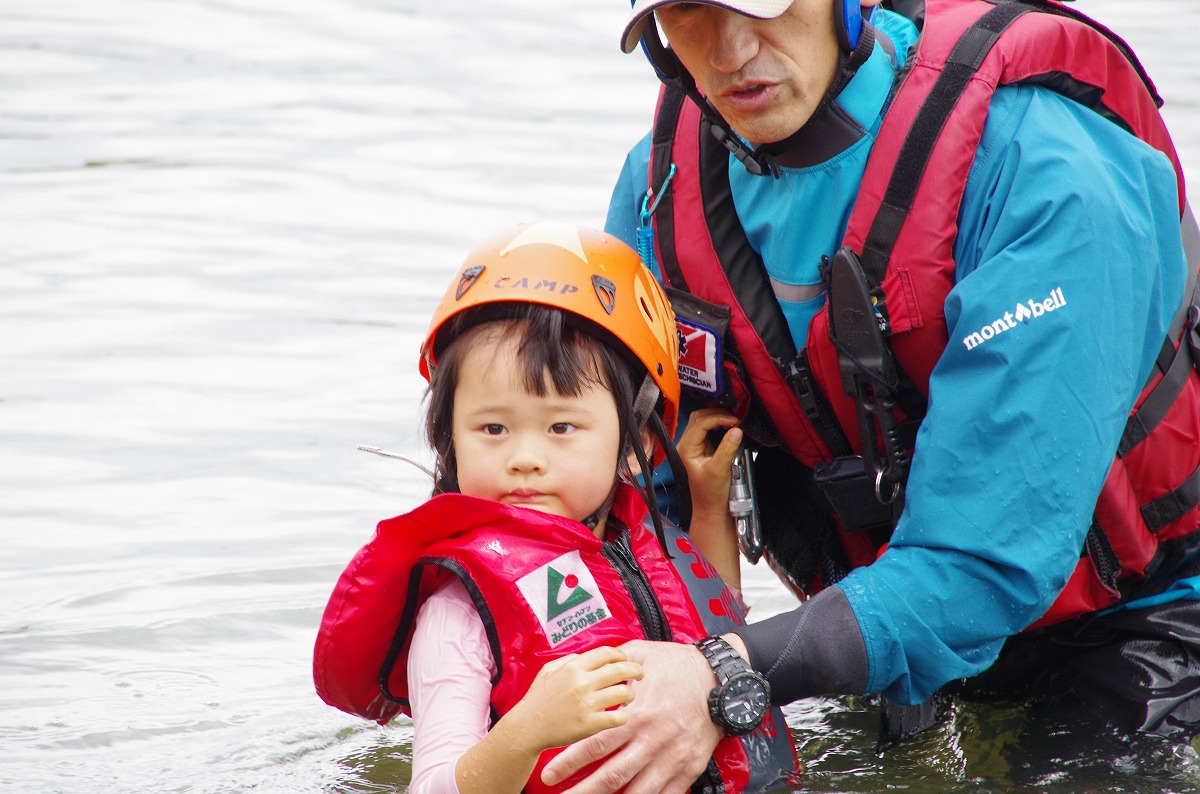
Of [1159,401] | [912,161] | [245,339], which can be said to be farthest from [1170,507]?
[245,339]

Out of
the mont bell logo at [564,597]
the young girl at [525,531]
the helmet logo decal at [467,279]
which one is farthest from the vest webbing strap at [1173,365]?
the helmet logo decal at [467,279]

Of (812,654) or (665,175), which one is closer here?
(812,654)

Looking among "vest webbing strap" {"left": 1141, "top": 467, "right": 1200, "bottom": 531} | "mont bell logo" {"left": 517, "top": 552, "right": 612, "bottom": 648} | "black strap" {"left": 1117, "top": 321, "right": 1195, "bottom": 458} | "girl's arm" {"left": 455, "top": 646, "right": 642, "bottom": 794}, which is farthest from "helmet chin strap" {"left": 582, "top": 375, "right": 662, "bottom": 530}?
"vest webbing strap" {"left": 1141, "top": 467, "right": 1200, "bottom": 531}

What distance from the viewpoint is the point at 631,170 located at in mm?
4266

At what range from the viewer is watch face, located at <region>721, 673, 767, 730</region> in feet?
10.3

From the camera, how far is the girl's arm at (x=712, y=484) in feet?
13.2

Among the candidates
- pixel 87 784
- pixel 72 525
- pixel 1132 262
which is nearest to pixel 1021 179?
pixel 1132 262

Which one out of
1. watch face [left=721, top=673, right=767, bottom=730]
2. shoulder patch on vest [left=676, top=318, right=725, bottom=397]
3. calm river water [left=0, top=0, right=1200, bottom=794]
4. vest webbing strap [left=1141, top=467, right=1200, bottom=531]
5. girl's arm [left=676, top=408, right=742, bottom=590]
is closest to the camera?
watch face [left=721, top=673, right=767, bottom=730]

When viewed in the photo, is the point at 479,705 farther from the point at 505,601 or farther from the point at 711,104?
the point at 711,104

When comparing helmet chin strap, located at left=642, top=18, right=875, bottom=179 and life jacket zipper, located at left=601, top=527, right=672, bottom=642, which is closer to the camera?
life jacket zipper, located at left=601, top=527, right=672, bottom=642

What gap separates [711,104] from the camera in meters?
3.73

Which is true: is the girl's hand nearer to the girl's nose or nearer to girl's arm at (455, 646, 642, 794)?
girl's arm at (455, 646, 642, 794)

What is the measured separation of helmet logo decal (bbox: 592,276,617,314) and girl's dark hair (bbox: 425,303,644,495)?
6 cm

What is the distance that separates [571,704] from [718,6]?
1542 mm
